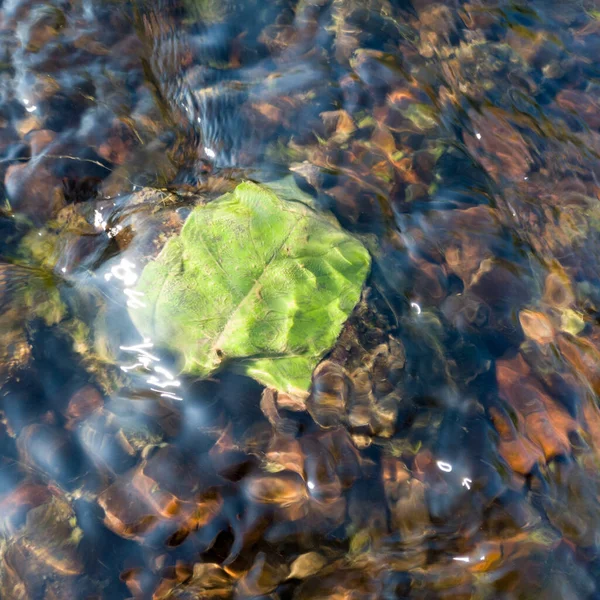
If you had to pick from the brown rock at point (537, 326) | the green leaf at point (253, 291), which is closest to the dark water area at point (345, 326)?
the brown rock at point (537, 326)

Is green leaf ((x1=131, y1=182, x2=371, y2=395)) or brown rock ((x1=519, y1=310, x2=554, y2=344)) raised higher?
green leaf ((x1=131, y1=182, x2=371, y2=395))

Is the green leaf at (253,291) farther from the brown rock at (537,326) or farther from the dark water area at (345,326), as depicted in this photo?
the brown rock at (537,326)

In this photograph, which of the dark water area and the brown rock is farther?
the brown rock

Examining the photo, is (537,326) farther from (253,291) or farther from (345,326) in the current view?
(253,291)

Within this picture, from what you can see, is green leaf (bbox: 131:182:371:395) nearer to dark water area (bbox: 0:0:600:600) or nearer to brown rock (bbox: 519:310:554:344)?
dark water area (bbox: 0:0:600:600)

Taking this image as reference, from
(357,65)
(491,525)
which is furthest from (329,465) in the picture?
(357,65)

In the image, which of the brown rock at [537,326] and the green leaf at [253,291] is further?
the brown rock at [537,326]

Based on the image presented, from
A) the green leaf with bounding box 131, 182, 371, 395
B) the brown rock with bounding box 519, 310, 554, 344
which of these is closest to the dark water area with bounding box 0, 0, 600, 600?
the brown rock with bounding box 519, 310, 554, 344
